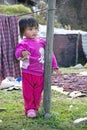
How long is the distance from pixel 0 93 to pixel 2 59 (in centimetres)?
183

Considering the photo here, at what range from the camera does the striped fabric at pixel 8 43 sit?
6246 mm

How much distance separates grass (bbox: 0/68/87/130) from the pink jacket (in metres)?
0.51

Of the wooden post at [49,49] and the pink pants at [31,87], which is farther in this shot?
→ the pink pants at [31,87]

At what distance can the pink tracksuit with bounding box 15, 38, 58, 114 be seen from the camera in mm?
5547

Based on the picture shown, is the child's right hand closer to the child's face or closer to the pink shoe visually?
the child's face

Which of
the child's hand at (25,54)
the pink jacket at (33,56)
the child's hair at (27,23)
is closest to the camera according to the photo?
the child's hand at (25,54)

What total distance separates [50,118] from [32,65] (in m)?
0.71

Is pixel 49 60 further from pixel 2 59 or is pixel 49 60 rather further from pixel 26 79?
pixel 2 59

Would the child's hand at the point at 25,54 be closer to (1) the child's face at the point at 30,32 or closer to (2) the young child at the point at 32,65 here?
(2) the young child at the point at 32,65

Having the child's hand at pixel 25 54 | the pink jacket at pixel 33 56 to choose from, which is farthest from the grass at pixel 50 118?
the child's hand at pixel 25 54

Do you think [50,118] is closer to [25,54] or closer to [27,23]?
[25,54]

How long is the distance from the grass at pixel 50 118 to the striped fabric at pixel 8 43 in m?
0.59

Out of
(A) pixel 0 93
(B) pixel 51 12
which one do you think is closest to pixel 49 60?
(B) pixel 51 12

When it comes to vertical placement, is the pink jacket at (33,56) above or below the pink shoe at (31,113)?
above
